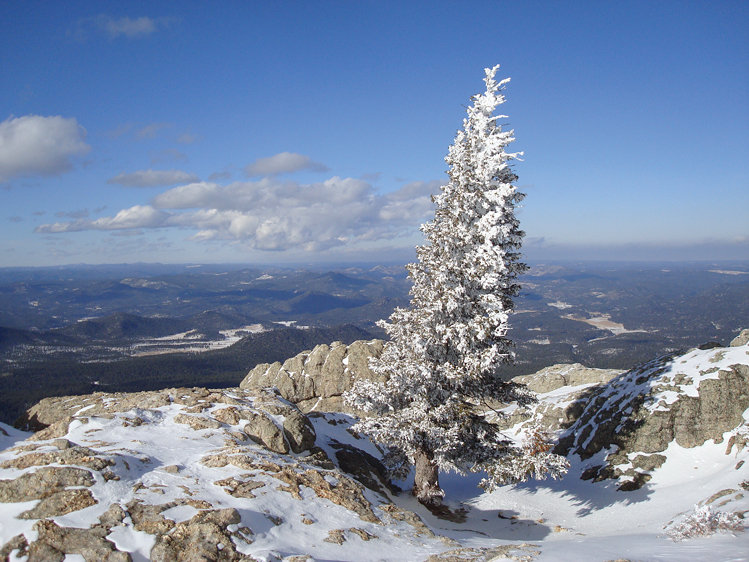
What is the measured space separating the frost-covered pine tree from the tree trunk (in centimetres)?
53

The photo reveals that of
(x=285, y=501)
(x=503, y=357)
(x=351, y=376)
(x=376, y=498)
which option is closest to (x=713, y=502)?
(x=503, y=357)

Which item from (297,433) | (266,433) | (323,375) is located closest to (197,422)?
(266,433)

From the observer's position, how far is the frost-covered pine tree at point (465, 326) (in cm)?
1627

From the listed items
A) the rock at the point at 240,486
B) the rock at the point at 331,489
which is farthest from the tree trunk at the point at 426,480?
the rock at the point at 240,486

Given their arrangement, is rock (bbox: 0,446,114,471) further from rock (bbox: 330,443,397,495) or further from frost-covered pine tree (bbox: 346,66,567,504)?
rock (bbox: 330,443,397,495)

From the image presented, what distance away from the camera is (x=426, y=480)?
63.8 feet

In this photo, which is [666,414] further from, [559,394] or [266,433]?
[559,394]

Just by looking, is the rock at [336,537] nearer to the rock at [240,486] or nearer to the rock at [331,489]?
the rock at [331,489]

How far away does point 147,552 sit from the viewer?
333 inches

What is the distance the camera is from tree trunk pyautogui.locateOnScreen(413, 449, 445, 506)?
755 inches

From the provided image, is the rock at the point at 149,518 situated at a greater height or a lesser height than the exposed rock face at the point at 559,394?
greater

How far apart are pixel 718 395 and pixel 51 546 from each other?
34.7 m

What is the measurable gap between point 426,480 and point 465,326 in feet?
30.3

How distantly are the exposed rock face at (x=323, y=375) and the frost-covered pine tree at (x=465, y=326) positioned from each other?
1108 inches
